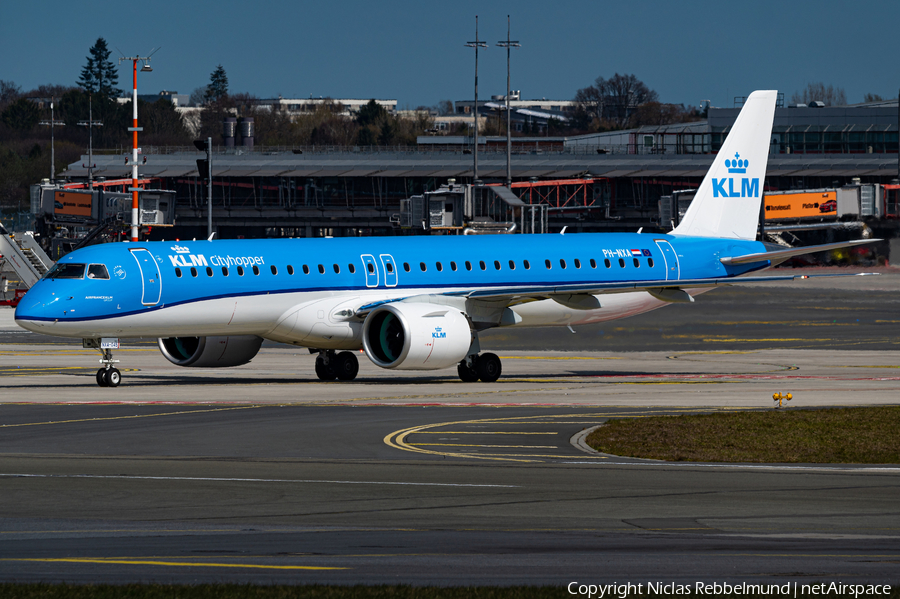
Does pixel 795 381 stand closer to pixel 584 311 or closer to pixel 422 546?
pixel 584 311

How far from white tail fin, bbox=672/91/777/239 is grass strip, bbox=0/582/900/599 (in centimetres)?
3458

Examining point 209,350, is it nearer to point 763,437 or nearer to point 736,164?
point 763,437

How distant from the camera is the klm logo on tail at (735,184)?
46.1 m

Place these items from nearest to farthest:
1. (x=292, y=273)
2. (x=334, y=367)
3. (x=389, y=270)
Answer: (x=292, y=273) → (x=389, y=270) → (x=334, y=367)

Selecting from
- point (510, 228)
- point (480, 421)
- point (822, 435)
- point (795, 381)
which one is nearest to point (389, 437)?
point (480, 421)

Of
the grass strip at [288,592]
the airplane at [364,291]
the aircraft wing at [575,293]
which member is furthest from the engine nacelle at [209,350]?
the grass strip at [288,592]

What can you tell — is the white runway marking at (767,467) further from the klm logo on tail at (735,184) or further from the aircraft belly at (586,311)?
the klm logo on tail at (735,184)

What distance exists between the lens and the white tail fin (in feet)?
150

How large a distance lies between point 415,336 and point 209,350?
7.45 m

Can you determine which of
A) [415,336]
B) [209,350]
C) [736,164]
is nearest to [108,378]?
[209,350]

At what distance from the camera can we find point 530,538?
15.0m

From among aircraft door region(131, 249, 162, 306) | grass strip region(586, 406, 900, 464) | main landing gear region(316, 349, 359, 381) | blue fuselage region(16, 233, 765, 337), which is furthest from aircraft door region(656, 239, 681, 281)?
aircraft door region(131, 249, 162, 306)

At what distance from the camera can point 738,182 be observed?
153 ft

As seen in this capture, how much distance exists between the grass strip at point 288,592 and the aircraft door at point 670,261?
32.1 meters
